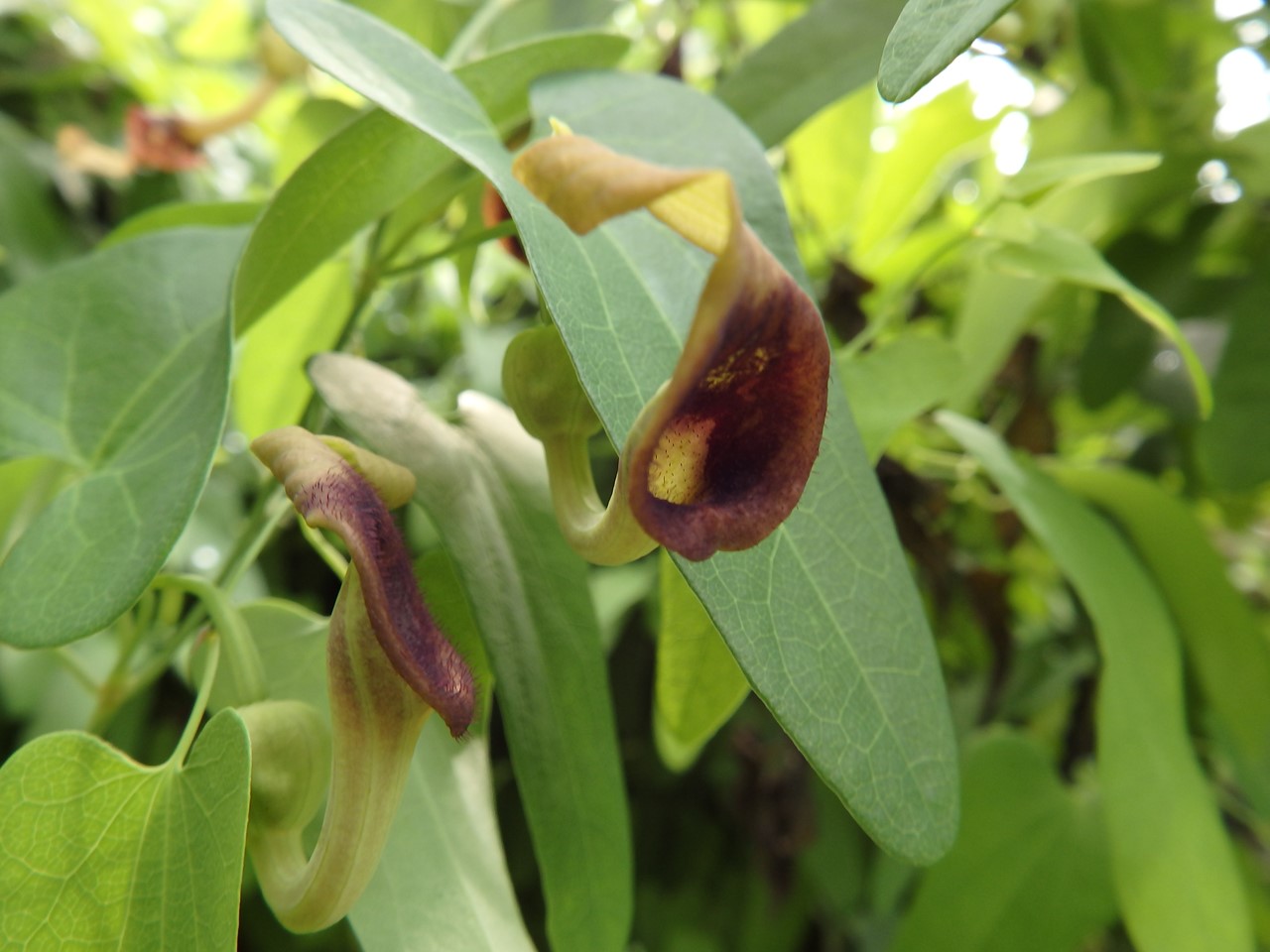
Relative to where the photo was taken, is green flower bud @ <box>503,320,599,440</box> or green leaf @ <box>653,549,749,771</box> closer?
green flower bud @ <box>503,320,599,440</box>

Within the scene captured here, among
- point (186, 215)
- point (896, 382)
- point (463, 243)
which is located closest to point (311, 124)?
point (186, 215)

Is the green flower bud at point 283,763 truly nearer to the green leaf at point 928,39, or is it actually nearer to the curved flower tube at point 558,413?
the curved flower tube at point 558,413

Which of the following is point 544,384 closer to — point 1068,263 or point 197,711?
point 197,711

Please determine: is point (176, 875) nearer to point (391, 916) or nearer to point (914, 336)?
point (391, 916)

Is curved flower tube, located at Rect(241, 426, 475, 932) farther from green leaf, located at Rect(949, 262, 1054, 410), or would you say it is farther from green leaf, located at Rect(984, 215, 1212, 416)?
green leaf, located at Rect(949, 262, 1054, 410)

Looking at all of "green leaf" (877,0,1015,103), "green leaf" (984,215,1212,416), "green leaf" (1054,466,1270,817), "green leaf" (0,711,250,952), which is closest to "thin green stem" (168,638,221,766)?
"green leaf" (0,711,250,952)

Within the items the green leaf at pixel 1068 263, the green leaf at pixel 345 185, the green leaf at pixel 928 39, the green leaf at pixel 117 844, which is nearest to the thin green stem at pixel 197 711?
the green leaf at pixel 117 844
